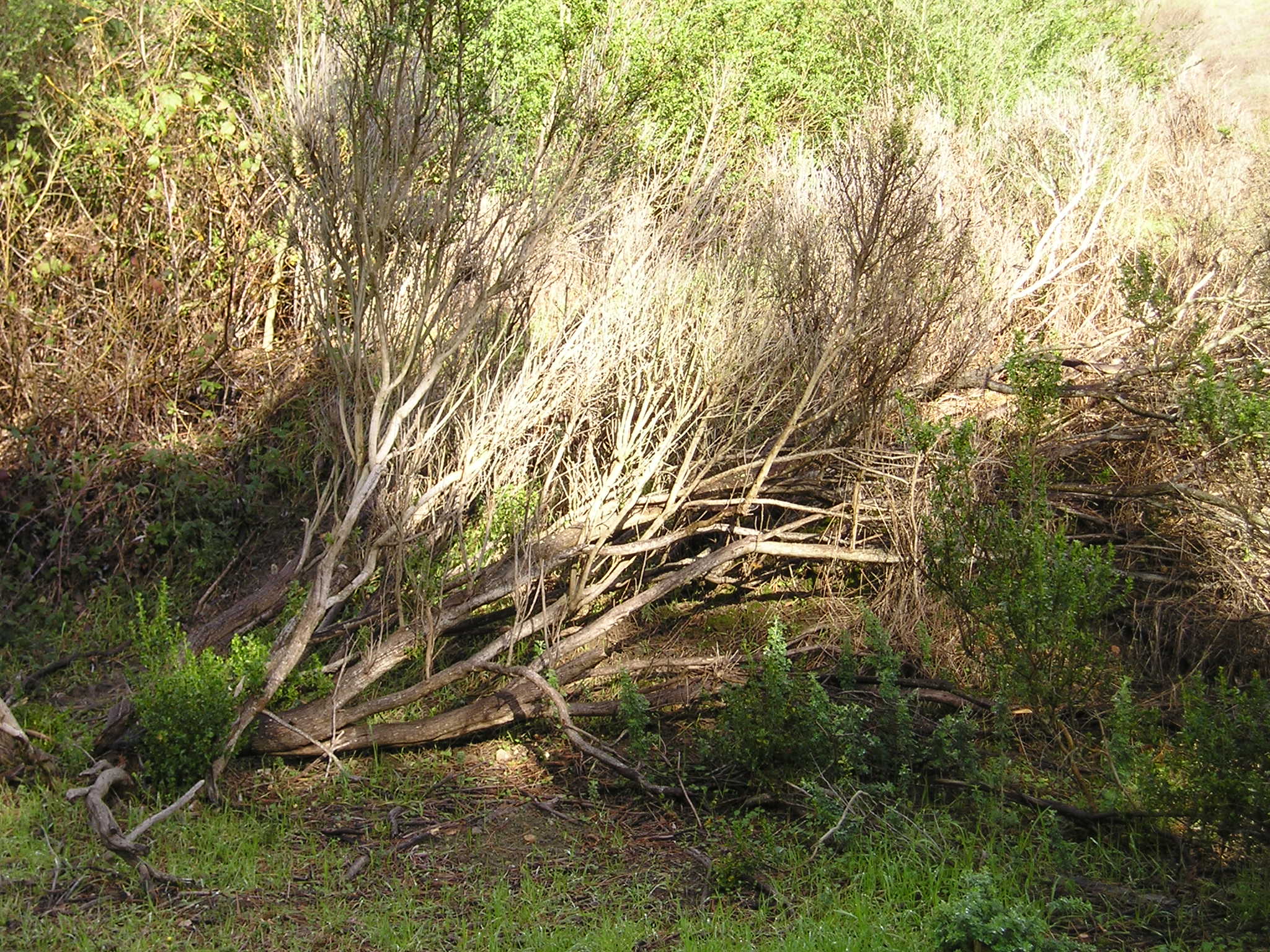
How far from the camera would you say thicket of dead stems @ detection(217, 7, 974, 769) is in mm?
5969

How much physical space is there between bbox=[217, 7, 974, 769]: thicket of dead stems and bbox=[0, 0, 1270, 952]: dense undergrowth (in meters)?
0.04

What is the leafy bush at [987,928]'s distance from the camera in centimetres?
378

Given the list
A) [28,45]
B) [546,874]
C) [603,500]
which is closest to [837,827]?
[546,874]

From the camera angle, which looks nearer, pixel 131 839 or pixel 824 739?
pixel 131 839

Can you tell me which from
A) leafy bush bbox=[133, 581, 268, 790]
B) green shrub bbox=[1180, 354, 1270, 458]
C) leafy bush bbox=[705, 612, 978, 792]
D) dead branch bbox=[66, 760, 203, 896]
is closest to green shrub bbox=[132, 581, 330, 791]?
leafy bush bbox=[133, 581, 268, 790]

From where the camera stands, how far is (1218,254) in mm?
10312

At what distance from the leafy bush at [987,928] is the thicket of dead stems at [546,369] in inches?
120

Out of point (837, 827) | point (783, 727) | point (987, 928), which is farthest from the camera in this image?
point (783, 727)

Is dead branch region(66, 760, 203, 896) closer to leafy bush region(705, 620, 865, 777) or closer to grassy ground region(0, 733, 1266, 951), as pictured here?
grassy ground region(0, 733, 1266, 951)

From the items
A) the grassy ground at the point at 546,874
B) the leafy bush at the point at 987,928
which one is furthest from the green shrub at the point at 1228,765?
the leafy bush at the point at 987,928

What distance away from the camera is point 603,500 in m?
7.16

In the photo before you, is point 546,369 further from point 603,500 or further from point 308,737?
point 308,737

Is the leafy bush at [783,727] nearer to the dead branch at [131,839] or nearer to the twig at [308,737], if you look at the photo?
the twig at [308,737]

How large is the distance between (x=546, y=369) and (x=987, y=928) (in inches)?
177
